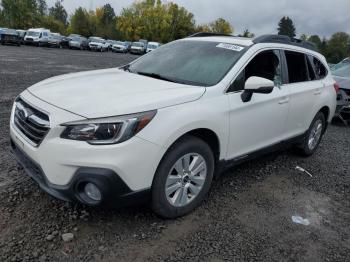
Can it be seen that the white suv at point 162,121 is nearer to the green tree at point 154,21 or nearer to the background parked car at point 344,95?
the background parked car at point 344,95

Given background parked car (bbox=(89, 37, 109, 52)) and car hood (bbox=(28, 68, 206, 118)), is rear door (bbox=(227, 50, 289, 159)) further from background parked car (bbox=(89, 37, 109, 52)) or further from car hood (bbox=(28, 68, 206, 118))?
background parked car (bbox=(89, 37, 109, 52))

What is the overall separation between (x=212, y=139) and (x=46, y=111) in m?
1.62

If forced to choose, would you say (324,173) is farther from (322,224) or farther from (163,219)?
(163,219)

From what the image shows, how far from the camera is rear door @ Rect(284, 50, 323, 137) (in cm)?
496

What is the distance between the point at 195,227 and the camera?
3539 mm

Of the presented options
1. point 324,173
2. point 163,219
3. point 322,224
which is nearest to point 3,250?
point 163,219

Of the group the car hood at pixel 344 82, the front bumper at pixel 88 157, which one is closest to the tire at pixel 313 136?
the car hood at pixel 344 82

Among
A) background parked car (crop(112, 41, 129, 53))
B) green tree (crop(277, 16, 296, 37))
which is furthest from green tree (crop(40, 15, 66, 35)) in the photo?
green tree (crop(277, 16, 296, 37))

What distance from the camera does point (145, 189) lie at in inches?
124

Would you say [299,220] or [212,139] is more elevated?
[212,139]

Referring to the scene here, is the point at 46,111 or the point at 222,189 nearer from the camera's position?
the point at 46,111

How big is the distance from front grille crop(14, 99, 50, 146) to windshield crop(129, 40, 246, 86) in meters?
1.45

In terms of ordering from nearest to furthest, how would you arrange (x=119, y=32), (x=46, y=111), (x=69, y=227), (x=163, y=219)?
(x=46, y=111) → (x=69, y=227) → (x=163, y=219) → (x=119, y=32)

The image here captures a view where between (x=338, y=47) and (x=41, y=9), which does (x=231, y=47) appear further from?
(x=338, y=47)
